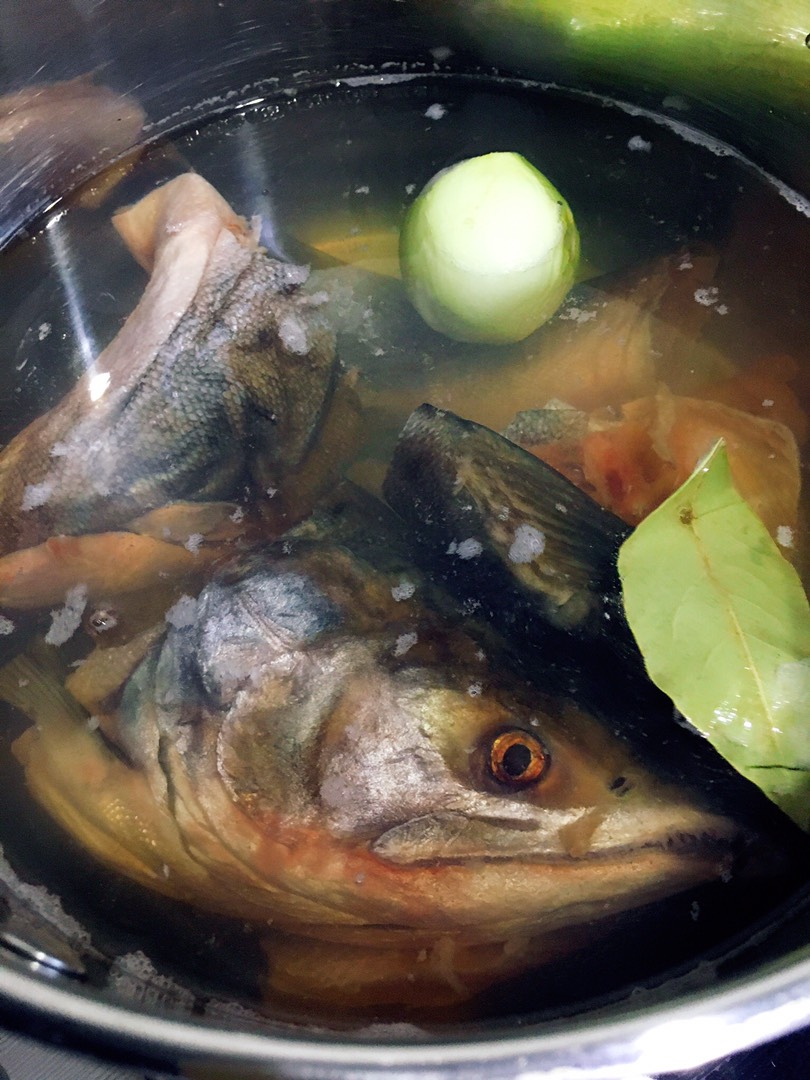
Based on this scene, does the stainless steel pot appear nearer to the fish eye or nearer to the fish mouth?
the fish mouth

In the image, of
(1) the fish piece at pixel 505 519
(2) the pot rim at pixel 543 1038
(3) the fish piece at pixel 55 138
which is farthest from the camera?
(3) the fish piece at pixel 55 138

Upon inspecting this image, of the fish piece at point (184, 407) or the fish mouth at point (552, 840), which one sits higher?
the fish piece at point (184, 407)

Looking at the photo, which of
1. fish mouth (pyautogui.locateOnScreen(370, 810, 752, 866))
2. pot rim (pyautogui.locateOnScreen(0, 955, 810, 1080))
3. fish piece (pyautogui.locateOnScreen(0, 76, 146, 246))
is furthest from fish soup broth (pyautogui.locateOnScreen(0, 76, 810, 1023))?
pot rim (pyautogui.locateOnScreen(0, 955, 810, 1080))

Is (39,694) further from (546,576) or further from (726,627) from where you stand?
(726,627)

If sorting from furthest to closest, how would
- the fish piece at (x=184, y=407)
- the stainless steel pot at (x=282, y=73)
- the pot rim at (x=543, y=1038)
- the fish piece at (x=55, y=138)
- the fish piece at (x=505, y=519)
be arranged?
the fish piece at (x=55, y=138), the fish piece at (x=184, y=407), the fish piece at (x=505, y=519), the stainless steel pot at (x=282, y=73), the pot rim at (x=543, y=1038)

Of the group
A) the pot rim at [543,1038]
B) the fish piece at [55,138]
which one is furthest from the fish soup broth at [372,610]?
the pot rim at [543,1038]

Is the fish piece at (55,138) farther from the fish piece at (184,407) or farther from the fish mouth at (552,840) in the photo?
the fish mouth at (552,840)

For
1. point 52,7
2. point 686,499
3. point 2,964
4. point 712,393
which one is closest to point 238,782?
point 2,964

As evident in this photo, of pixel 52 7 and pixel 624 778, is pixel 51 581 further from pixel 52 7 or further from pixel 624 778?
pixel 52 7
